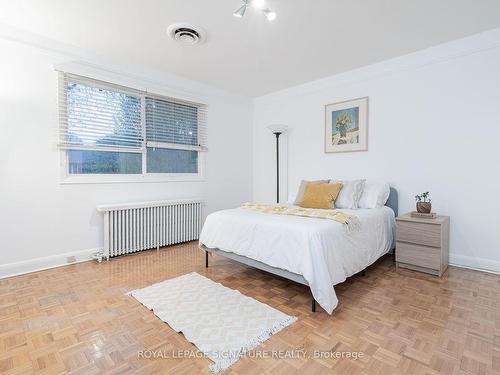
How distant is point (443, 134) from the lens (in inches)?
123

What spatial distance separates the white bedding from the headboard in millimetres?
484

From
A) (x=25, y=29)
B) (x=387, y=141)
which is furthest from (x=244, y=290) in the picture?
(x=25, y=29)

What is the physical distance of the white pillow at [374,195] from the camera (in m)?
3.27

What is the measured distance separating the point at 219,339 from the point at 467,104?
11.4 ft

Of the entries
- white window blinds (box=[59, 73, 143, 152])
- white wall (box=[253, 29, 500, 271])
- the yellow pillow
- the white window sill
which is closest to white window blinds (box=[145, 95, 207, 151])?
white window blinds (box=[59, 73, 143, 152])

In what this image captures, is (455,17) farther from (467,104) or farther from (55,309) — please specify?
(55,309)

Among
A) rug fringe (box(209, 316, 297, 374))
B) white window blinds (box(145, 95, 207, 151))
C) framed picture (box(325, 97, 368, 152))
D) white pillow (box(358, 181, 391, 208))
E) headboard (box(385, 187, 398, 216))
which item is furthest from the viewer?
white window blinds (box(145, 95, 207, 151))

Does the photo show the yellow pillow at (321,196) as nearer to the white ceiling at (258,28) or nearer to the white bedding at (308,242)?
the white bedding at (308,242)

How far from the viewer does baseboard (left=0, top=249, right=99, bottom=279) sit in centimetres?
276

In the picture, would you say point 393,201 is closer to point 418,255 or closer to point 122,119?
point 418,255

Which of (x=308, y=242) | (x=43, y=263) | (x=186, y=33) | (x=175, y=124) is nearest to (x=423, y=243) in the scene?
(x=308, y=242)

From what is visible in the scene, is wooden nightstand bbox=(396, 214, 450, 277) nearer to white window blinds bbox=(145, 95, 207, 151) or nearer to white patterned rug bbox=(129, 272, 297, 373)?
white patterned rug bbox=(129, 272, 297, 373)

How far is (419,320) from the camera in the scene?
1935 mm

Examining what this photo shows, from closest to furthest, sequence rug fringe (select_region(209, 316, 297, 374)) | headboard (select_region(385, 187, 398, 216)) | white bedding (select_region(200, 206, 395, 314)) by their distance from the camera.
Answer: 1. rug fringe (select_region(209, 316, 297, 374))
2. white bedding (select_region(200, 206, 395, 314))
3. headboard (select_region(385, 187, 398, 216))
